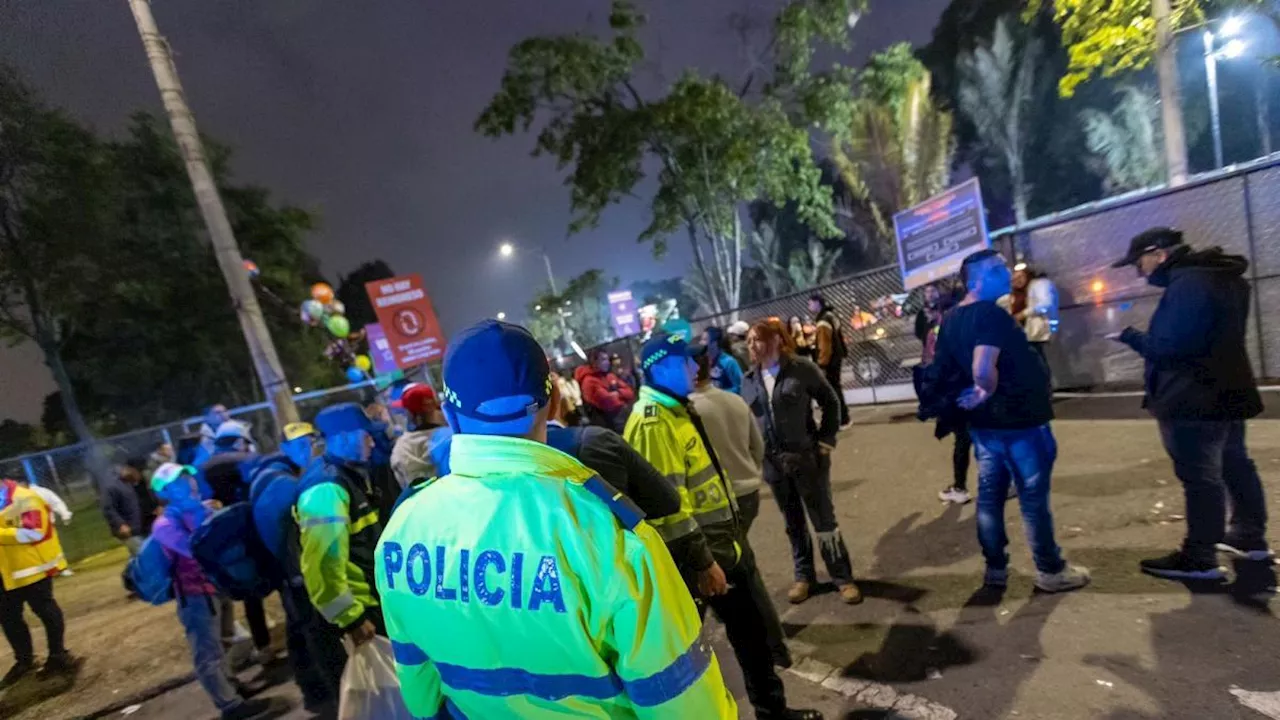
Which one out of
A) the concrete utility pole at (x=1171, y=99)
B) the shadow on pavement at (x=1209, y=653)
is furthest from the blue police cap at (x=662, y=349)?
Result: the concrete utility pole at (x=1171, y=99)

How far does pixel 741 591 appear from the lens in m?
2.95

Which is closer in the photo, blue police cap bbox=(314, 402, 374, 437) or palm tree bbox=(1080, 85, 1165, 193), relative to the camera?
blue police cap bbox=(314, 402, 374, 437)

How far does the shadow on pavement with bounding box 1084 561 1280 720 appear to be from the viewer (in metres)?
2.59

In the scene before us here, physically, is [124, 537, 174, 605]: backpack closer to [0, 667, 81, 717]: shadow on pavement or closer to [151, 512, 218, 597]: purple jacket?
[151, 512, 218, 597]: purple jacket

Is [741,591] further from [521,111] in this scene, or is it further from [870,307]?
[521,111]

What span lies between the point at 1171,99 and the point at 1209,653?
1148 centimetres

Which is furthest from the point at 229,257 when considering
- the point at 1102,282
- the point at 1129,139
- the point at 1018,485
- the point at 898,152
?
the point at 1129,139

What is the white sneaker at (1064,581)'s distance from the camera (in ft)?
11.7

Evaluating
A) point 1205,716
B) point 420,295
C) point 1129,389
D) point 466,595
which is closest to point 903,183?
point 1129,389

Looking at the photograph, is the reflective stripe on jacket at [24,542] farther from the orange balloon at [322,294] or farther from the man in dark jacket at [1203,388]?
the orange balloon at [322,294]

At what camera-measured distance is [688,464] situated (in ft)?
9.82

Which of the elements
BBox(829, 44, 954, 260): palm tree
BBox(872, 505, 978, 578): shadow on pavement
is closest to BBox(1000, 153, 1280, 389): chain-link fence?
BBox(872, 505, 978, 578): shadow on pavement

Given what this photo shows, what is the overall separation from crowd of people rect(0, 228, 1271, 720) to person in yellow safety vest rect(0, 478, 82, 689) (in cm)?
2

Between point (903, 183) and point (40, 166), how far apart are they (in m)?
26.3
